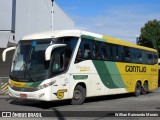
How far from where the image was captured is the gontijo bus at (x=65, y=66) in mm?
15555

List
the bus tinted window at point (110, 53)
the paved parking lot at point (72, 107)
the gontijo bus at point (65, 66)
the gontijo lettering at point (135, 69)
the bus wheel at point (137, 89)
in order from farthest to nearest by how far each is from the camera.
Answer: the bus wheel at point (137, 89) → the gontijo lettering at point (135, 69) → the bus tinted window at point (110, 53) → the gontijo bus at point (65, 66) → the paved parking lot at point (72, 107)

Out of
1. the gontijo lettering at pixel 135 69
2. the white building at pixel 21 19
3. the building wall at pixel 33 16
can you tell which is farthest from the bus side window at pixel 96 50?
the building wall at pixel 33 16

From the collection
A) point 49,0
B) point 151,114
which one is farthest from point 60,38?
point 49,0

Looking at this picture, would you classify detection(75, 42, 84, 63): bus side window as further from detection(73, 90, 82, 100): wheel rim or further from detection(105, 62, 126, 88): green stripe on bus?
detection(105, 62, 126, 88): green stripe on bus

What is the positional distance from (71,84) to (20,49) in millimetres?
2582

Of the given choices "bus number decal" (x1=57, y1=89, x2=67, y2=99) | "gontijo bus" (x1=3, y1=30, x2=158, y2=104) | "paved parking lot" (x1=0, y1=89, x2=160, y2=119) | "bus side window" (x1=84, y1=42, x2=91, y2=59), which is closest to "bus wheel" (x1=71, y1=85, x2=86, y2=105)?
"gontijo bus" (x1=3, y1=30, x2=158, y2=104)

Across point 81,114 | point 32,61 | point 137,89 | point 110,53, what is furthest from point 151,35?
point 81,114

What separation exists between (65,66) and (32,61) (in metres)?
1.40

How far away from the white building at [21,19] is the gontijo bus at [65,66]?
356 inches

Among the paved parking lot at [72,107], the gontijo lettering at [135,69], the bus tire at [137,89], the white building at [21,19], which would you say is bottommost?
the paved parking lot at [72,107]

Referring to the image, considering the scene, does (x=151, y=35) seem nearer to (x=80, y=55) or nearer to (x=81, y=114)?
(x=80, y=55)

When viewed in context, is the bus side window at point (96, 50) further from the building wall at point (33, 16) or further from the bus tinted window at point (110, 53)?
the building wall at point (33, 16)

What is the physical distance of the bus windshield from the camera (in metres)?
15.6

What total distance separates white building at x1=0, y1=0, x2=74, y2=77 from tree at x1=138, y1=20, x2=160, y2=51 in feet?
47.0
